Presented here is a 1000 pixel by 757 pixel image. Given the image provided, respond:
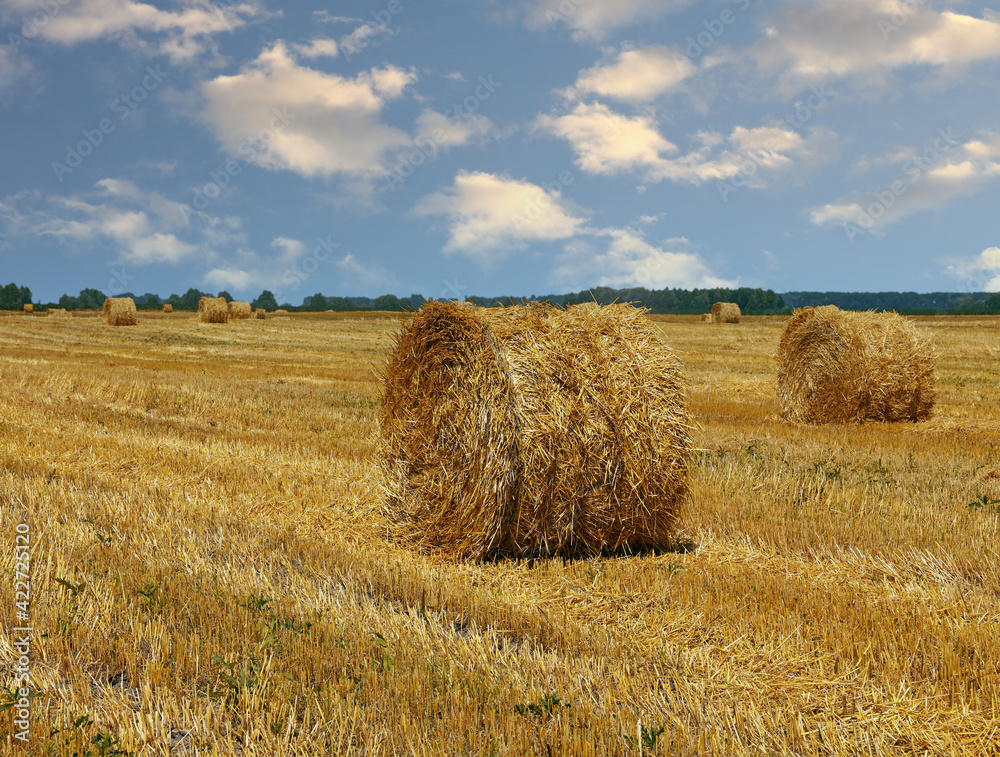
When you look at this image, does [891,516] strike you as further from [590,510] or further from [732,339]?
[732,339]

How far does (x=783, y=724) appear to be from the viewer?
3672 millimetres

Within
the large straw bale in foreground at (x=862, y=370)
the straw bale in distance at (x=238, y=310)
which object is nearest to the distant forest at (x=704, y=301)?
the straw bale in distance at (x=238, y=310)

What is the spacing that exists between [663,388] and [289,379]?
15.9 metres

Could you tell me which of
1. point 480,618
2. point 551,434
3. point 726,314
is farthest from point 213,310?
point 480,618

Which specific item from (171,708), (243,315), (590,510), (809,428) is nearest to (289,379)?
(809,428)

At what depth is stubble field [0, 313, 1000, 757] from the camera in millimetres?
3551

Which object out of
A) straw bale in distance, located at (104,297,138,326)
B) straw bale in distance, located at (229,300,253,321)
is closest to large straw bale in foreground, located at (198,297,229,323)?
straw bale in distance, located at (229,300,253,321)

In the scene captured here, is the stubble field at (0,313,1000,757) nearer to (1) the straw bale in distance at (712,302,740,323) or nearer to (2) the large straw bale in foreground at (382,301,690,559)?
(2) the large straw bale in foreground at (382,301,690,559)

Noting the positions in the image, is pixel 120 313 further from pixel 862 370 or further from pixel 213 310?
pixel 862 370

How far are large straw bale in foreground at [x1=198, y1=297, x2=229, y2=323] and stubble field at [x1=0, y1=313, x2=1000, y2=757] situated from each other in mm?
41037

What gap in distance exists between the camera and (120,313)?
45844 mm

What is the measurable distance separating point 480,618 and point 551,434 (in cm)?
195

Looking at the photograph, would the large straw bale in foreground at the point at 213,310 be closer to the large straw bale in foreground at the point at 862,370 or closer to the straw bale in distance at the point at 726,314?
the straw bale in distance at the point at 726,314

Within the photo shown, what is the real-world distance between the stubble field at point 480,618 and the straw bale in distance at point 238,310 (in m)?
45.0
